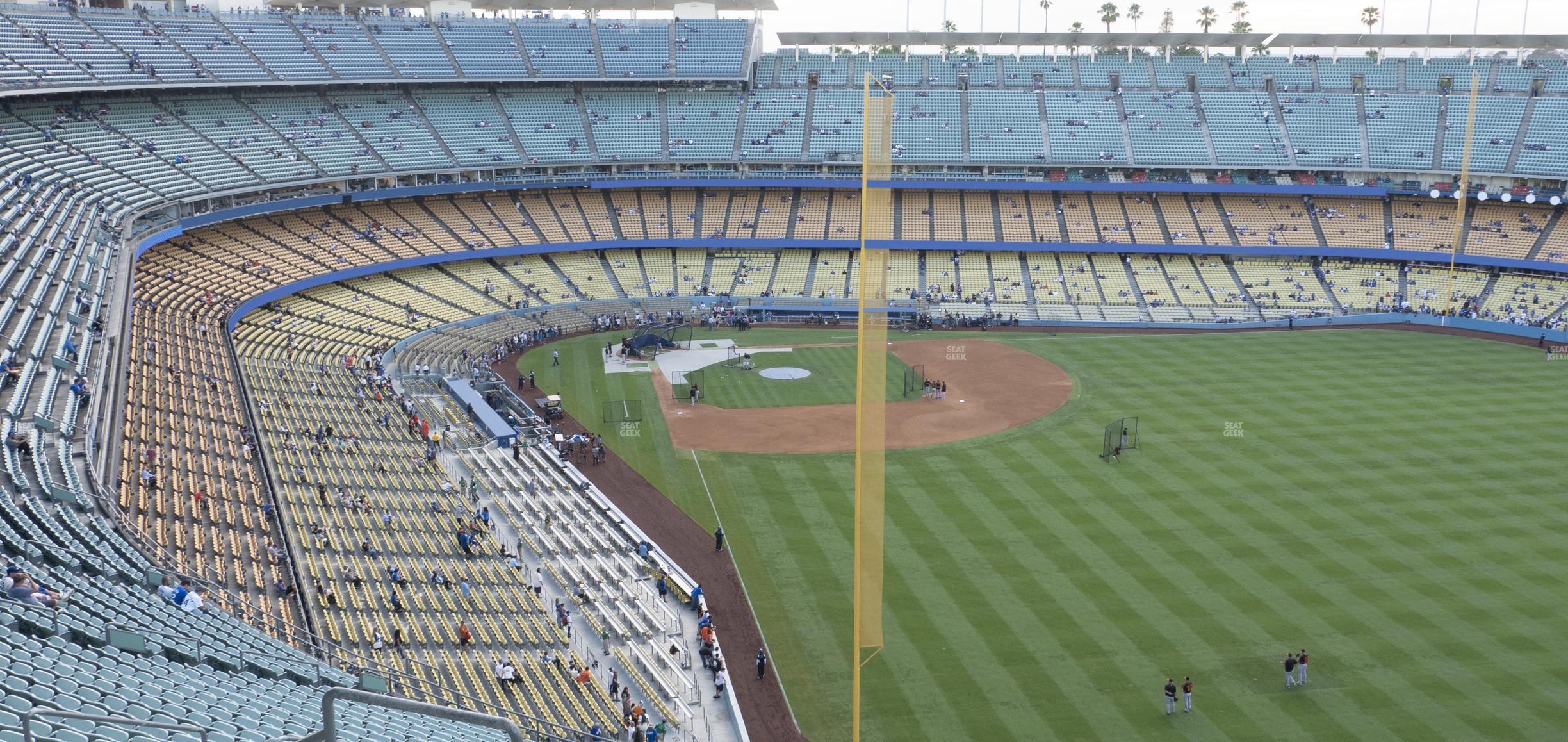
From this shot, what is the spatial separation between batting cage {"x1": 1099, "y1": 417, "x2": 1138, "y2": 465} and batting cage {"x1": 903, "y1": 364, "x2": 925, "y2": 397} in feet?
29.6

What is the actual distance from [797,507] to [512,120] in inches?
1654

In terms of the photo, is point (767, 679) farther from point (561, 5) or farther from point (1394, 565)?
point (561, 5)

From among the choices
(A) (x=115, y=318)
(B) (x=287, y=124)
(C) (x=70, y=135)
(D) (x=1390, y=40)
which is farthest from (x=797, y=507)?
(D) (x=1390, y=40)

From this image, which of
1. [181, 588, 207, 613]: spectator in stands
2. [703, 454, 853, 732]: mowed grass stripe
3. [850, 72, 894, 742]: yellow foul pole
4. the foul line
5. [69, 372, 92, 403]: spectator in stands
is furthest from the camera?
[69, 372, 92, 403]: spectator in stands

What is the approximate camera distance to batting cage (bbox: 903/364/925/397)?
4512cm

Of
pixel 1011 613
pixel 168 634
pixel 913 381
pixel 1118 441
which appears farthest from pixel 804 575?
pixel 913 381

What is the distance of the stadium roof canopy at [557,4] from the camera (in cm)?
6950

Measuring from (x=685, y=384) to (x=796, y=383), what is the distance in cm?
467

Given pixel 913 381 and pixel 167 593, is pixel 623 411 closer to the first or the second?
pixel 913 381

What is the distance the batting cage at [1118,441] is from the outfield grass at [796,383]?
9.61 m

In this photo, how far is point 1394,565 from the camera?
89.8 feet

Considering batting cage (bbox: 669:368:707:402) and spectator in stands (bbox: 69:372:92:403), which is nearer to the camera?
spectator in stands (bbox: 69:372:92:403)

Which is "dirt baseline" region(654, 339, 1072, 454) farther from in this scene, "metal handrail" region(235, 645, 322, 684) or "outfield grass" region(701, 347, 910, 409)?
"metal handrail" region(235, 645, 322, 684)

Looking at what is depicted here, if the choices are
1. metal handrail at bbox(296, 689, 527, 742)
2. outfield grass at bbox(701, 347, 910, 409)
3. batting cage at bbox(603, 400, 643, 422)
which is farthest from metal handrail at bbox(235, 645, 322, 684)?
outfield grass at bbox(701, 347, 910, 409)
